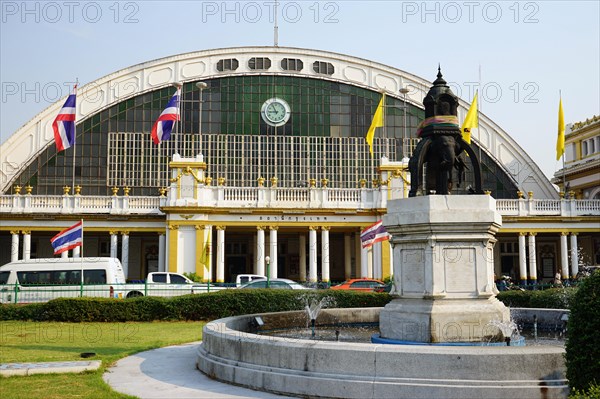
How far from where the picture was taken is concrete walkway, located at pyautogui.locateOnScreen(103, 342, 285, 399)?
9375 millimetres

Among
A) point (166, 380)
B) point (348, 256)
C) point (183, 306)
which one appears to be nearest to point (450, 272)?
point (166, 380)

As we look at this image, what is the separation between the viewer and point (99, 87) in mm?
52312

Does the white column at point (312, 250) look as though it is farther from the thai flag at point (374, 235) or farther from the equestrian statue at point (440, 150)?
the equestrian statue at point (440, 150)

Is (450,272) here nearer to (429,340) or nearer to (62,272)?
(429,340)

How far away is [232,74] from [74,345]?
40.1 metres

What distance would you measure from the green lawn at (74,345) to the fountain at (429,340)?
2.37m

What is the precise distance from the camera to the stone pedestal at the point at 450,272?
10.6 metres

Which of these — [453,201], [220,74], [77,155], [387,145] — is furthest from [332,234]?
[453,201]

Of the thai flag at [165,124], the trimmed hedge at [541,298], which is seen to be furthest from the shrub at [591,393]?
the thai flag at [165,124]

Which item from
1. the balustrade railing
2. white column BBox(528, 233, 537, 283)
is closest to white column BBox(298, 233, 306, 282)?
the balustrade railing

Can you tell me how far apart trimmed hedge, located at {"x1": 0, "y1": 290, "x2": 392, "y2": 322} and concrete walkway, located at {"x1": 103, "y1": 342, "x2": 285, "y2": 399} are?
27.5 ft

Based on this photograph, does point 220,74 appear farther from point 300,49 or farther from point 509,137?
point 509,137

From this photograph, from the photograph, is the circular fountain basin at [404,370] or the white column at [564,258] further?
the white column at [564,258]

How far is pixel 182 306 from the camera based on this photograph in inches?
912
